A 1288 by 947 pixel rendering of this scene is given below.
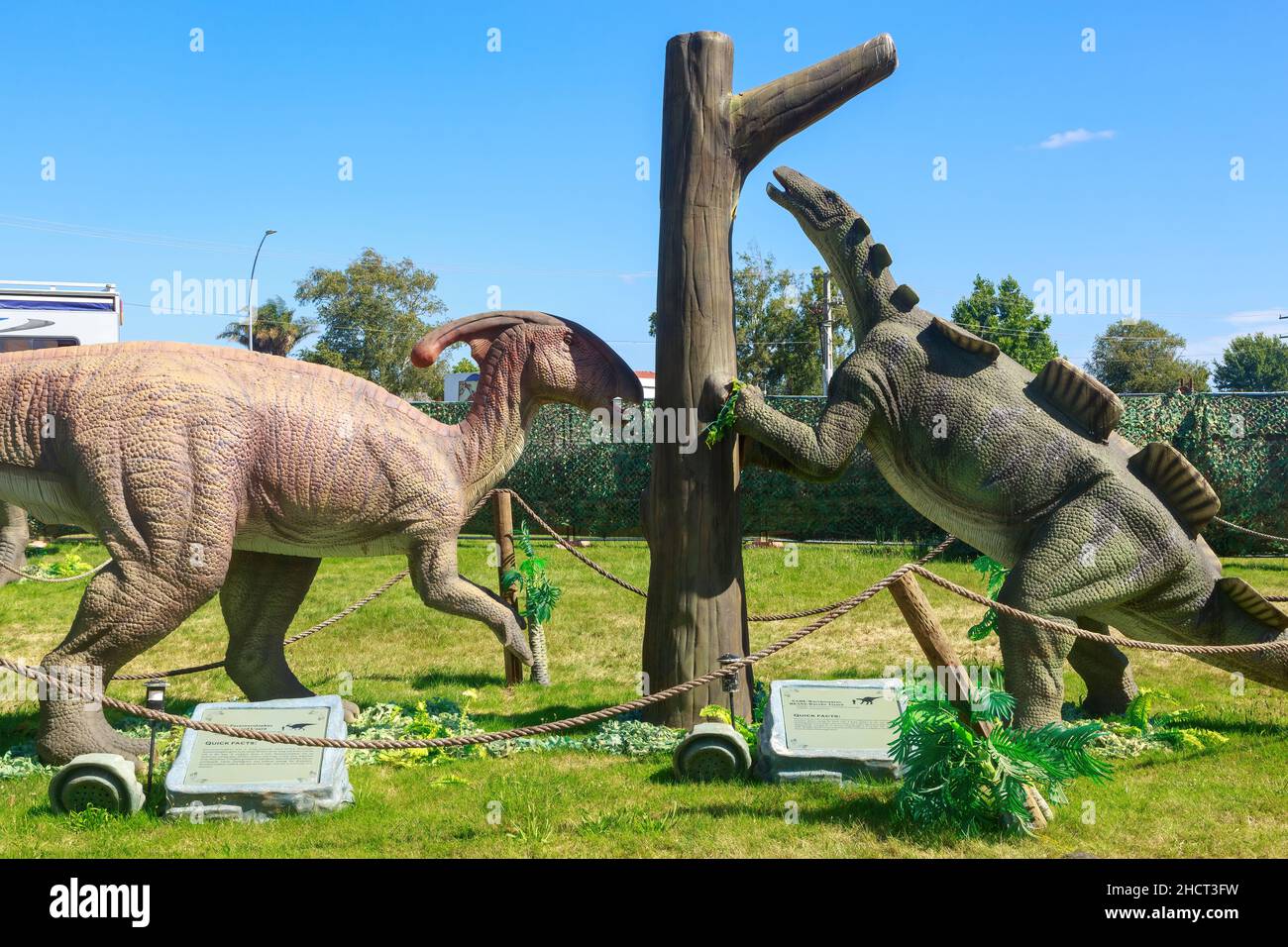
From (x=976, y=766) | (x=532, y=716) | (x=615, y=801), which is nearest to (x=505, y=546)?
(x=532, y=716)

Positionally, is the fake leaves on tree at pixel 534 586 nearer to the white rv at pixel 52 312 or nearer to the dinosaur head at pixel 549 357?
the dinosaur head at pixel 549 357

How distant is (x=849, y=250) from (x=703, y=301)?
85cm

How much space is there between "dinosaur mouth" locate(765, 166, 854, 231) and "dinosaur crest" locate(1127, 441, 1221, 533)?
6.23 feet

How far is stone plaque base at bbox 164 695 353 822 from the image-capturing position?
169 inches

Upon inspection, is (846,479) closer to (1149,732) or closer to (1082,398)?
(1149,732)

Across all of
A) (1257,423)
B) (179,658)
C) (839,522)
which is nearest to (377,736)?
(179,658)

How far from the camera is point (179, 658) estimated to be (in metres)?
8.13

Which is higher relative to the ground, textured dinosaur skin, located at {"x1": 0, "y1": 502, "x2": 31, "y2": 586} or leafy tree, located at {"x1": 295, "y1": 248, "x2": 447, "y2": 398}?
leafy tree, located at {"x1": 295, "y1": 248, "x2": 447, "y2": 398}

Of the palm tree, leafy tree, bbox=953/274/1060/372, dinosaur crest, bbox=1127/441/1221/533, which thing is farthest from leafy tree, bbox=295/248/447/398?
dinosaur crest, bbox=1127/441/1221/533

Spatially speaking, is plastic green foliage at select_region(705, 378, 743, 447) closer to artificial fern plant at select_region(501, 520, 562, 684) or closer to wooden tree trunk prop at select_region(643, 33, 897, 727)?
wooden tree trunk prop at select_region(643, 33, 897, 727)

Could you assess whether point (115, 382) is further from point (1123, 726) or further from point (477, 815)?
point (1123, 726)

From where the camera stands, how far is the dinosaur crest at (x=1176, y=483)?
5.01 meters

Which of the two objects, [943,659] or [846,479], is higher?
[846,479]

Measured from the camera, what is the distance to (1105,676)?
5.93 meters
